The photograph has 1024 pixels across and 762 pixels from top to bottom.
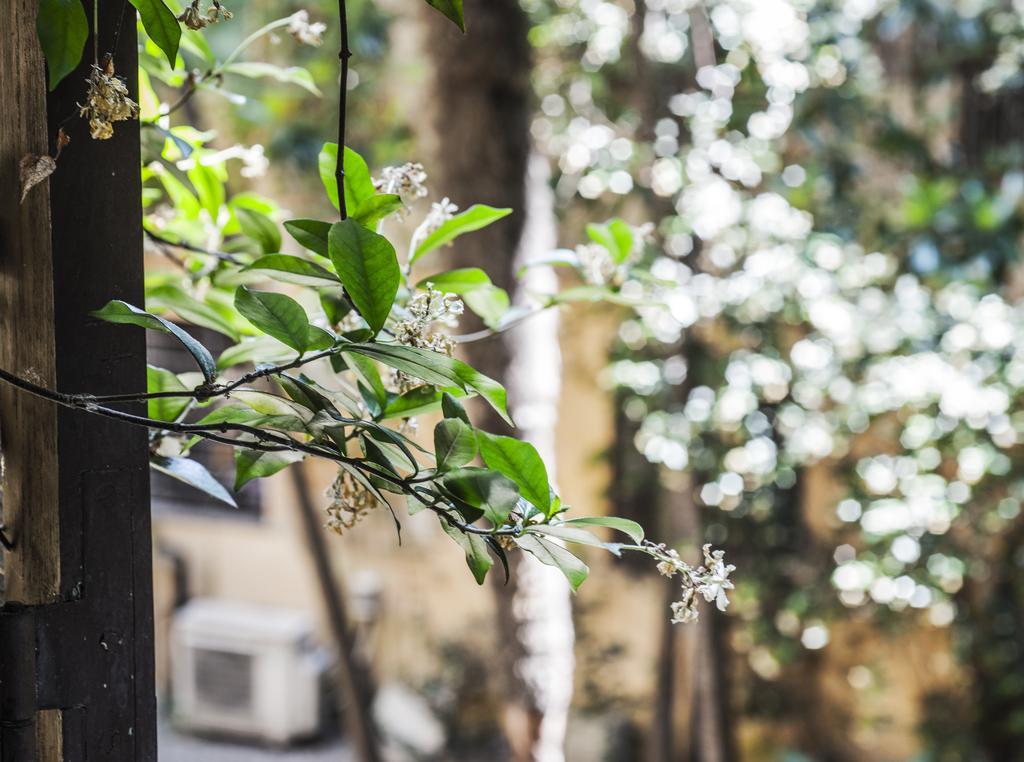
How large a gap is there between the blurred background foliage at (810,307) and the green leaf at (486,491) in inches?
73.9

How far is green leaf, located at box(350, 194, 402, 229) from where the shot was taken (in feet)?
1.79

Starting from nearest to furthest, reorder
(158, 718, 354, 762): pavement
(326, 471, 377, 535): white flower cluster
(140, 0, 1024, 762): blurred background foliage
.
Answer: (326, 471, 377, 535): white flower cluster → (140, 0, 1024, 762): blurred background foliage → (158, 718, 354, 762): pavement

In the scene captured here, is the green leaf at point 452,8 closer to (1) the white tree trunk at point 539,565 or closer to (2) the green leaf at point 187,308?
(2) the green leaf at point 187,308

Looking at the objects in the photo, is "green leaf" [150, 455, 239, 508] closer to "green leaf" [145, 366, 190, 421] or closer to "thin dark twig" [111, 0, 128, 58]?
"green leaf" [145, 366, 190, 421]

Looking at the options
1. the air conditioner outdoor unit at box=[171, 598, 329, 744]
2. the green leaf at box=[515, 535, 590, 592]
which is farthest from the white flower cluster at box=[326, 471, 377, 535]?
the air conditioner outdoor unit at box=[171, 598, 329, 744]

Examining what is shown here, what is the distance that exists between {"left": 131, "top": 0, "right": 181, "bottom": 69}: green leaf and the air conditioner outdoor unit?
4491 millimetres

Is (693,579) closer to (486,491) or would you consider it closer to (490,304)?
(486,491)

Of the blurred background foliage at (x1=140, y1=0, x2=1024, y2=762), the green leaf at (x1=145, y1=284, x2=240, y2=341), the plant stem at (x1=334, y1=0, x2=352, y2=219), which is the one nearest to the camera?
the plant stem at (x1=334, y1=0, x2=352, y2=219)

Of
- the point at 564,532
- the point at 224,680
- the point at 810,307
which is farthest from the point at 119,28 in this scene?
the point at 224,680

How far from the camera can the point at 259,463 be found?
0.56 meters

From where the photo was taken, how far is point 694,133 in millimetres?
2953

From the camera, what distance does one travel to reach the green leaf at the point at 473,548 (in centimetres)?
51

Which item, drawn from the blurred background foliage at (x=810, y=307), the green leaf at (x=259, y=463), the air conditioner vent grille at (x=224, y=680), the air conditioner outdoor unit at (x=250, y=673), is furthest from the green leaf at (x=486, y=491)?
the air conditioner vent grille at (x=224, y=680)

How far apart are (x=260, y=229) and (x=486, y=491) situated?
1.06 feet
